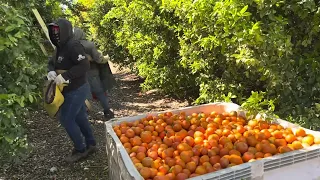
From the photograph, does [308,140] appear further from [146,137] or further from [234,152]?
[146,137]

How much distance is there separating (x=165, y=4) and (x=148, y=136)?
123 inches

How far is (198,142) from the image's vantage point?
300cm

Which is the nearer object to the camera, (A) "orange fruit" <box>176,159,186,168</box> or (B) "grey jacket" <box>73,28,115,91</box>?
(A) "orange fruit" <box>176,159,186,168</box>

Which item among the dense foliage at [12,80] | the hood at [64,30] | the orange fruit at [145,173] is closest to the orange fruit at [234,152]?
the orange fruit at [145,173]

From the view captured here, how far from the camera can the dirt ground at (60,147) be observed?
405 cm

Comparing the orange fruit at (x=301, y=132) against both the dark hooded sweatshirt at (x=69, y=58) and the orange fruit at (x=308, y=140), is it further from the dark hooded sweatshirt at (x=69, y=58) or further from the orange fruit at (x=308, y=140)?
the dark hooded sweatshirt at (x=69, y=58)

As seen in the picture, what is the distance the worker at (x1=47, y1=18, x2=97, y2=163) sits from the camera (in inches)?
153

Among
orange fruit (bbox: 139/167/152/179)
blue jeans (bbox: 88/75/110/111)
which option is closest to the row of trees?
orange fruit (bbox: 139/167/152/179)

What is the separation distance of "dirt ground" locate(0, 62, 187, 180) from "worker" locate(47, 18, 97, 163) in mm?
231

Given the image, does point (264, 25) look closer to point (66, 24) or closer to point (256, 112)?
point (256, 112)

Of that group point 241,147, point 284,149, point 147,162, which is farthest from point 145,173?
point 284,149

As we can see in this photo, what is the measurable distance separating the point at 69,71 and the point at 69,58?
19cm

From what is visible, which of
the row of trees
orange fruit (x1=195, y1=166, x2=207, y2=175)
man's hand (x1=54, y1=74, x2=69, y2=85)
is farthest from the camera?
man's hand (x1=54, y1=74, x2=69, y2=85)

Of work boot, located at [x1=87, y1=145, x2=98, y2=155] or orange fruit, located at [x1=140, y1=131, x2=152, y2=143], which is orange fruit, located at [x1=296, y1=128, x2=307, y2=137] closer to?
orange fruit, located at [x1=140, y1=131, x2=152, y2=143]
